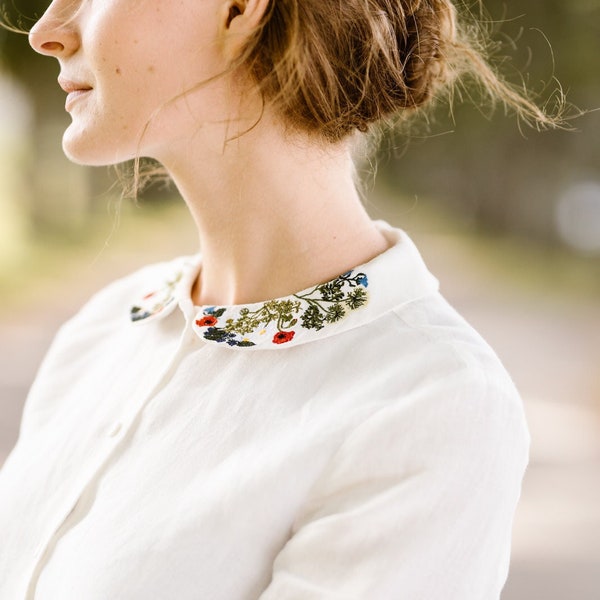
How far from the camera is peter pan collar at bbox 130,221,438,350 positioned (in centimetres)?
84

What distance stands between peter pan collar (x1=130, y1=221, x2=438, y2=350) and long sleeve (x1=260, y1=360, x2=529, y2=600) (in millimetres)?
122

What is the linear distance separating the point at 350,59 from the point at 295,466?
375 millimetres

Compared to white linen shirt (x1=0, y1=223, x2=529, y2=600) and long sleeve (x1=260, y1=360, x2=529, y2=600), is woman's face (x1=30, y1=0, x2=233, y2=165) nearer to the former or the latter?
white linen shirt (x1=0, y1=223, x2=529, y2=600)

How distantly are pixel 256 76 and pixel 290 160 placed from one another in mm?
85

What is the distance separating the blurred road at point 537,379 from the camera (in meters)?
2.44

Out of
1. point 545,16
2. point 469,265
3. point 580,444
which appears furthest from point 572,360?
point 545,16

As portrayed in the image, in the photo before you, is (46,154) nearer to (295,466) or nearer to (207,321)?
(207,321)

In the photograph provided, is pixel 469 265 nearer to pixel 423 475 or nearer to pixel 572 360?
pixel 572 360

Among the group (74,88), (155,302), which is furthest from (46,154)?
(74,88)

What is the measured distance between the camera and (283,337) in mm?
856

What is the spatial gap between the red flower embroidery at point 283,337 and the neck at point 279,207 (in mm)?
53

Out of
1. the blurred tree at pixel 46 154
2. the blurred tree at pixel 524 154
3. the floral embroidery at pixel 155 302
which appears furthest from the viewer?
the blurred tree at pixel 524 154

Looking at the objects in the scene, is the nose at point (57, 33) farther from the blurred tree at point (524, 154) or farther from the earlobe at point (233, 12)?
the blurred tree at point (524, 154)

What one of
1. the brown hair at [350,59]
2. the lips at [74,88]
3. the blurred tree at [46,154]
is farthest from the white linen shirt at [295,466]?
the blurred tree at [46,154]
